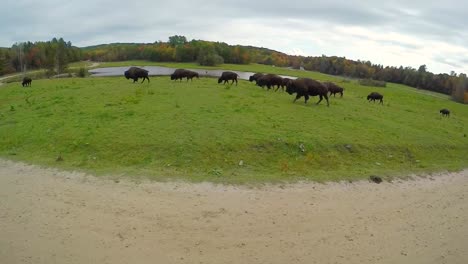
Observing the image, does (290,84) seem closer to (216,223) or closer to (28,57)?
(216,223)

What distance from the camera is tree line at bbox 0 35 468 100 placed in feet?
315

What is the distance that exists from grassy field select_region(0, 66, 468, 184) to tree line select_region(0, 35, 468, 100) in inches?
2578

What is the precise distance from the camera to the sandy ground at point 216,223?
9.60 meters

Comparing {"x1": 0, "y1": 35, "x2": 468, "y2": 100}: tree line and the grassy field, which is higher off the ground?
{"x1": 0, "y1": 35, "x2": 468, "y2": 100}: tree line

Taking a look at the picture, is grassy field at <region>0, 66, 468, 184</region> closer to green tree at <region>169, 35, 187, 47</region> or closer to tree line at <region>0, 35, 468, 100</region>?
tree line at <region>0, 35, 468, 100</region>

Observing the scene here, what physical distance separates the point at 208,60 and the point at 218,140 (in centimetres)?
8620

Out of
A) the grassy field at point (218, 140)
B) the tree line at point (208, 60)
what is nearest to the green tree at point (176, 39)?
the tree line at point (208, 60)

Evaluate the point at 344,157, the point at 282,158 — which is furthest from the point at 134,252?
the point at 344,157

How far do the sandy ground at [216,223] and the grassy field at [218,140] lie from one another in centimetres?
143

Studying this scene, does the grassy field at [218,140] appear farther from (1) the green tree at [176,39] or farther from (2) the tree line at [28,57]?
(1) the green tree at [176,39]

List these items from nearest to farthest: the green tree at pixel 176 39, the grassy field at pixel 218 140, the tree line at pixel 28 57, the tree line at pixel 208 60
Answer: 1. the grassy field at pixel 218 140
2. the tree line at pixel 28 57
3. the tree line at pixel 208 60
4. the green tree at pixel 176 39

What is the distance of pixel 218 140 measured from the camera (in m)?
17.7

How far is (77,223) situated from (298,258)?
6.22 meters

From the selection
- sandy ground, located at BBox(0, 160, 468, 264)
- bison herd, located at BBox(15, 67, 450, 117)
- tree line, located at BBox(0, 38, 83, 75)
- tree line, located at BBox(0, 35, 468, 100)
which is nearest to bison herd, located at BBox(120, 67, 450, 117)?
bison herd, located at BBox(15, 67, 450, 117)
